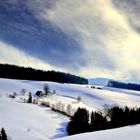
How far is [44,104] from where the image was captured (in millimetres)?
189625

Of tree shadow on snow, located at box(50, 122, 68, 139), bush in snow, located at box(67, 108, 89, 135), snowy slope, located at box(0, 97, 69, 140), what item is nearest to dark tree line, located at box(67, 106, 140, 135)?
bush in snow, located at box(67, 108, 89, 135)

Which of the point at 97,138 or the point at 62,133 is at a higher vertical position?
the point at 97,138

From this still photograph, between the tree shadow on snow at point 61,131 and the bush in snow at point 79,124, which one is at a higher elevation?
the bush in snow at point 79,124

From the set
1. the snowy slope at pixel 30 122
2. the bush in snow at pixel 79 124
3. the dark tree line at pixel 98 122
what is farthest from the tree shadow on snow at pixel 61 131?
the dark tree line at pixel 98 122

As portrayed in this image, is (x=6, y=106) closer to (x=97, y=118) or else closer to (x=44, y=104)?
(x=44, y=104)

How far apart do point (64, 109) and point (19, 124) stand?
5845cm

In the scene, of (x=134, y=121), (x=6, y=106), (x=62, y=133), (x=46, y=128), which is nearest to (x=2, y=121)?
(x=46, y=128)

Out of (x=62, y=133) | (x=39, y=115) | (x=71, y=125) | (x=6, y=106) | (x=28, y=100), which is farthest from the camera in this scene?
(x=28, y=100)

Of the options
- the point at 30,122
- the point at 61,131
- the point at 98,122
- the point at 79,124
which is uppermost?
the point at 98,122

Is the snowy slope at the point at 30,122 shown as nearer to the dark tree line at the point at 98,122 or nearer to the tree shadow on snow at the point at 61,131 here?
the tree shadow on snow at the point at 61,131

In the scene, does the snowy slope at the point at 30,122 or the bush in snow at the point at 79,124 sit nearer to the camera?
the snowy slope at the point at 30,122

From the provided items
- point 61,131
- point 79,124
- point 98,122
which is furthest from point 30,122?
point 98,122

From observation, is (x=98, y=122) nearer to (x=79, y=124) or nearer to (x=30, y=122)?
(x=79, y=124)

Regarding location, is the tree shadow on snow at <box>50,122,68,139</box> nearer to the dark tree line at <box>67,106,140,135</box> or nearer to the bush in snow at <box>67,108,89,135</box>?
the bush in snow at <box>67,108,89,135</box>
